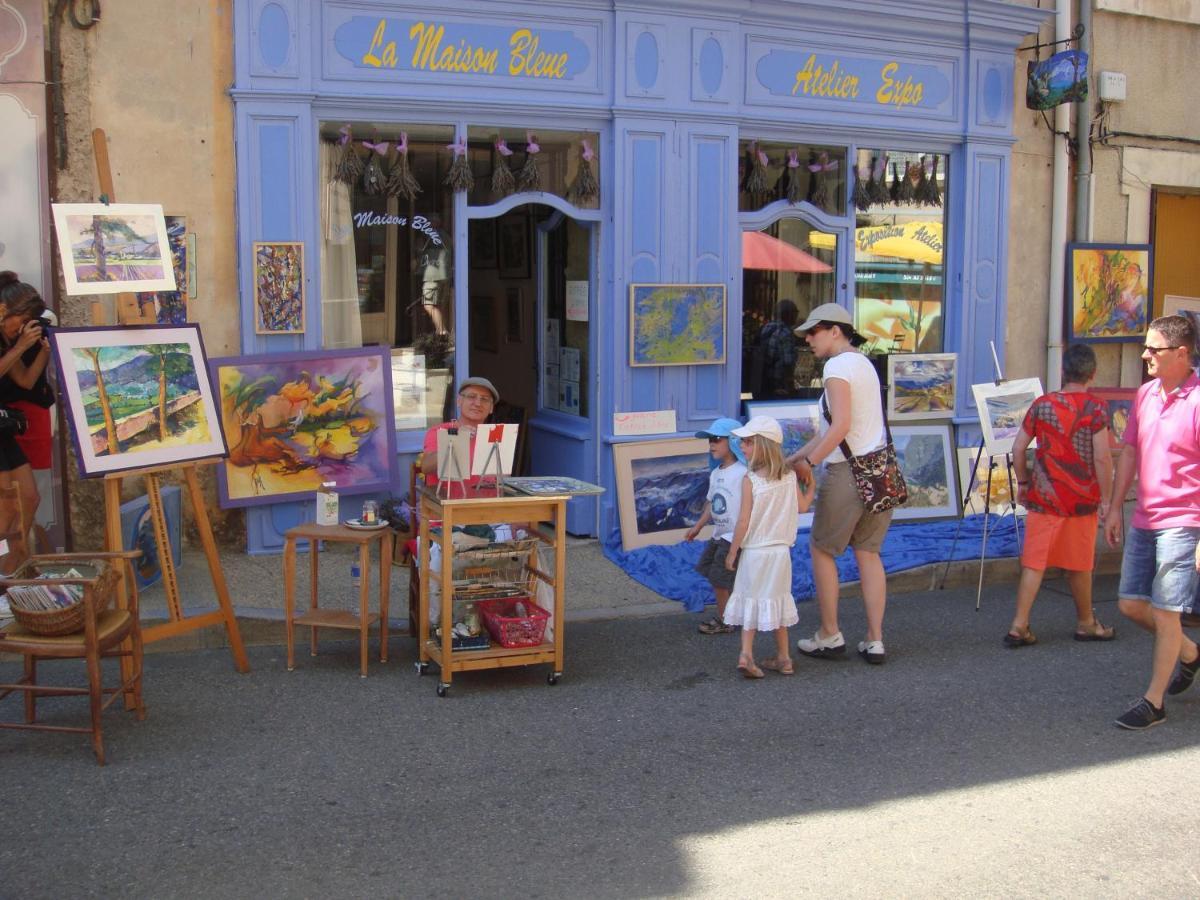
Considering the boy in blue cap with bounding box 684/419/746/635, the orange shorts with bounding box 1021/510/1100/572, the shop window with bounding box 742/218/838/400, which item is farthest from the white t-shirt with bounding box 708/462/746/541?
the shop window with bounding box 742/218/838/400

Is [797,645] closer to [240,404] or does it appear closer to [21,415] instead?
[240,404]

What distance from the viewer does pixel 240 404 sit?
791 cm

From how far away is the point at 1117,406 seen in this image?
1066 cm

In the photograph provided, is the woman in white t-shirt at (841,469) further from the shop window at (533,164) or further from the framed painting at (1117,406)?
the framed painting at (1117,406)

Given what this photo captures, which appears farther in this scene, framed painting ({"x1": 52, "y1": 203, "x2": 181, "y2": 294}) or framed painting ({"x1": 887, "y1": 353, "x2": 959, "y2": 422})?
framed painting ({"x1": 887, "y1": 353, "x2": 959, "y2": 422})

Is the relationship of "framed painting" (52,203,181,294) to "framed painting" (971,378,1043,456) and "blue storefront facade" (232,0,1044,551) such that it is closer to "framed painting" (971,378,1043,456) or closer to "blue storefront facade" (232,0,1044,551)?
"blue storefront facade" (232,0,1044,551)

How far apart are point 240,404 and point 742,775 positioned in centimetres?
433

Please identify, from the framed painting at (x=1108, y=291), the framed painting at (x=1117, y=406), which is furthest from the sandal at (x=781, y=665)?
the framed painting at (x=1108, y=291)

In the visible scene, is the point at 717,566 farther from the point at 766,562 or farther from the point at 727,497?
the point at 766,562

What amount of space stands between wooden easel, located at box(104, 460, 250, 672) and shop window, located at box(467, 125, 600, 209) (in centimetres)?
337

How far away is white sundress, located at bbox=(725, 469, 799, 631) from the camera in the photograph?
244 inches

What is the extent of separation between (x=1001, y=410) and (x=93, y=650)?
218 inches

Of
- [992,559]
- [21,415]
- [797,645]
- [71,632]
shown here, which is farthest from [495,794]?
[992,559]

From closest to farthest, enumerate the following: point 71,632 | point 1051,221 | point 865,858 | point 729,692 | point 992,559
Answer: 1. point 865,858
2. point 71,632
3. point 729,692
4. point 992,559
5. point 1051,221
